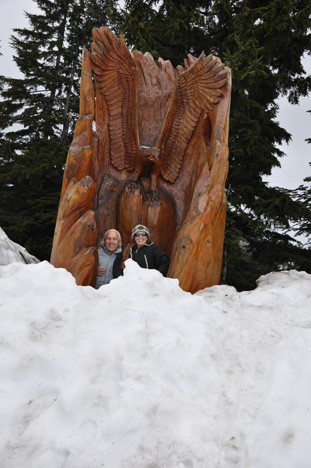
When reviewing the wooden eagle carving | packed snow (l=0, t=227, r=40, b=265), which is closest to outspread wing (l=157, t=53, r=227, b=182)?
the wooden eagle carving

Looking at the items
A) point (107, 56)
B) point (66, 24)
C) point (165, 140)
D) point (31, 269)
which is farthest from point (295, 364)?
point (66, 24)

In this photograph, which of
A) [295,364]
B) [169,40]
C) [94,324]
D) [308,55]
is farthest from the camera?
[308,55]

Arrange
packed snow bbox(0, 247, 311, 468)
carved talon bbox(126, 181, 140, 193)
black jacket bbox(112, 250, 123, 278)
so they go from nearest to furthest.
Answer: packed snow bbox(0, 247, 311, 468)
black jacket bbox(112, 250, 123, 278)
carved talon bbox(126, 181, 140, 193)

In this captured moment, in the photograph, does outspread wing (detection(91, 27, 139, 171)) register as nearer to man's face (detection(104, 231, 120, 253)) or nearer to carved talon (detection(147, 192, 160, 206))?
carved talon (detection(147, 192, 160, 206))

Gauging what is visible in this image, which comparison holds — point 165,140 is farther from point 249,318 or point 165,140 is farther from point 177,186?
point 249,318

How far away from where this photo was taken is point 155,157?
3.66m

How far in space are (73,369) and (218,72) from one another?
340 centimetres

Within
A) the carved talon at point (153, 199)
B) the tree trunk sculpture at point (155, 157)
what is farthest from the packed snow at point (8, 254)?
the carved talon at point (153, 199)

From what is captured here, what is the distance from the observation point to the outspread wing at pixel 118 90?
A: 3557 millimetres

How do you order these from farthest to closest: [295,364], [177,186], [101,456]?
[177,186] < [295,364] < [101,456]

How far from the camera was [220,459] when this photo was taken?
1.32 meters

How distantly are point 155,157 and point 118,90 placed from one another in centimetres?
88

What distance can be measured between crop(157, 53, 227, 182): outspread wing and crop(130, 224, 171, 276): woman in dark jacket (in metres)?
0.96

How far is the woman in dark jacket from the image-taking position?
3186 millimetres
